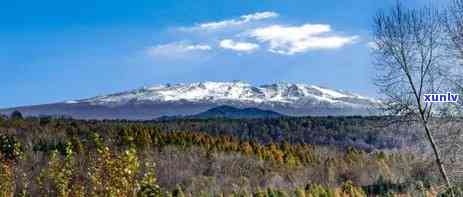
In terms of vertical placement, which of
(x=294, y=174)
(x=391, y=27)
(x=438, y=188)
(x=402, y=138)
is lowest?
(x=294, y=174)

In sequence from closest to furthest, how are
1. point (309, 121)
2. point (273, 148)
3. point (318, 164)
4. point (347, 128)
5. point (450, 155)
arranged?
point (450, 155) → point (318, 164) → point (273, 148) → point (347, 128) → point (309, 121)

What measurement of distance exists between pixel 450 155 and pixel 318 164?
2303 inches

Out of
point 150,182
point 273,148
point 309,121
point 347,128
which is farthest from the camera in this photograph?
point 309,121

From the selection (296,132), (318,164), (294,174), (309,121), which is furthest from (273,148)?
(309,121)

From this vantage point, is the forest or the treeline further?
the treeline

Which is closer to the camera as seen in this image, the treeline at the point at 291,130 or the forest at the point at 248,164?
the forest at the point at 248,164

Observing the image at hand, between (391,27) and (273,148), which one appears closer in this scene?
(391,27)

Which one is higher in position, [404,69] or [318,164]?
[404,69]

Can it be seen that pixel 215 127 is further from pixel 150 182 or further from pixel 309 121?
pixel 150 182

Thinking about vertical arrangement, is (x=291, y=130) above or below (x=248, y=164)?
above

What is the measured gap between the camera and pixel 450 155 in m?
19.6

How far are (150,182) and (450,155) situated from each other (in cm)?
1365

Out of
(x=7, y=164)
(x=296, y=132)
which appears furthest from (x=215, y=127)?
(x=7, y=164)

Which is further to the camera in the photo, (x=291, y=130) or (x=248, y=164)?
(x=291, y=130)
